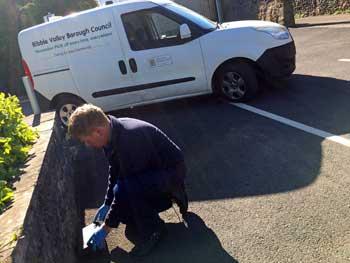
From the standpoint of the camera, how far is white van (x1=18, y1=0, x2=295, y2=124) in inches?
270

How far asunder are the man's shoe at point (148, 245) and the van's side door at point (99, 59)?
4007 mm

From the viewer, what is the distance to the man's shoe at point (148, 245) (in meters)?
3.62

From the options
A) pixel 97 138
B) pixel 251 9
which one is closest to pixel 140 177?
pixel 97 138

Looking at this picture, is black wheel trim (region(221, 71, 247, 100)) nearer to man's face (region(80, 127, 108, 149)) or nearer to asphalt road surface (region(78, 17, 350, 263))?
asphalt road surface (region(78, 17, 350, 263))

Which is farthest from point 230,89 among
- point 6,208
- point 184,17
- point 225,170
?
point 6,208

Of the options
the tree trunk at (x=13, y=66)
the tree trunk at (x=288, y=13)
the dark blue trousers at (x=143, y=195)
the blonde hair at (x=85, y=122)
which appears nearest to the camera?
the blonde hair at (x=85, y=122)

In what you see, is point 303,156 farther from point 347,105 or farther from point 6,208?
point 6,208

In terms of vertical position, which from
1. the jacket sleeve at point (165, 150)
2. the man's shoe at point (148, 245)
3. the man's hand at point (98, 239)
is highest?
the jacket sleeve at point (165, 150)

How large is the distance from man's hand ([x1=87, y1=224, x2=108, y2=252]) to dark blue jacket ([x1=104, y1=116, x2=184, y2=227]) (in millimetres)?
180

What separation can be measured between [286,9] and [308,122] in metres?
12.9

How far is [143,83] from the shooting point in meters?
7.28

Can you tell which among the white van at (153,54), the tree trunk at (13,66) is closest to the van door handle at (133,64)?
the white van at (153,54)

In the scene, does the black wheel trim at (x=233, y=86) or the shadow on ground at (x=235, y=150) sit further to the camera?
the black wheel trim at (x=233, y=86)

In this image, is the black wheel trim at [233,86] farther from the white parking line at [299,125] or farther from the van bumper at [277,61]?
the van bumper at [277,61]
